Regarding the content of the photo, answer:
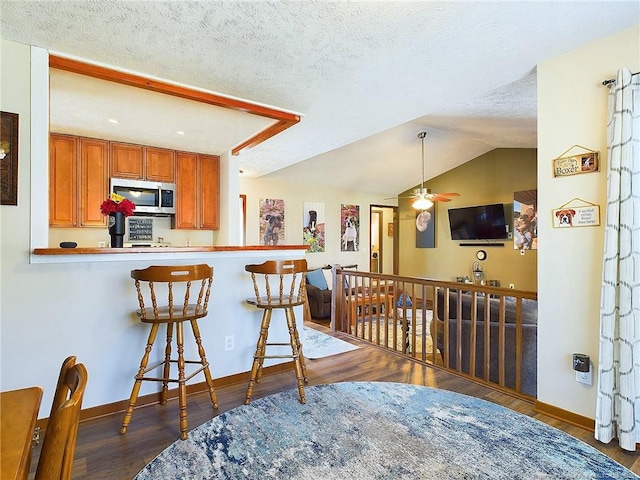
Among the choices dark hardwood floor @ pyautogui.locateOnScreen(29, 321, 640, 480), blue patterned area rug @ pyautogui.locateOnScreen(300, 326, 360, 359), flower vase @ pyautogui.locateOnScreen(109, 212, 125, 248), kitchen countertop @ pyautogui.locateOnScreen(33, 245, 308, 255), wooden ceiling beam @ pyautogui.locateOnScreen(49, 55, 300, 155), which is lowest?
blue patterned area rug @ pyautogui.locateOnScreen(300, 326, 360, 359)

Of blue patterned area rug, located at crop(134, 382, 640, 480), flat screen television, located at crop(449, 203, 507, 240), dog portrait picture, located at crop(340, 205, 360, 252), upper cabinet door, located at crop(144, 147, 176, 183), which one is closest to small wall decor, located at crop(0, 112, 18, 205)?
blue patterned area rug, located at crop(134, 382, 640, 480)

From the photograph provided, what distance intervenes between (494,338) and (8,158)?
360 cm

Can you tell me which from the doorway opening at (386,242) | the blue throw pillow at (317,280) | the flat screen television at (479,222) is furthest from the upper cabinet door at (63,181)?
the flat screen television at (479,222)

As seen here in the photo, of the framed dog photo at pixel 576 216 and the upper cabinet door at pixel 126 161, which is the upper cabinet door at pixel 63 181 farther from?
the framed dog photo at pixel 576 216

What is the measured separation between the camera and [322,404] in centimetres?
233

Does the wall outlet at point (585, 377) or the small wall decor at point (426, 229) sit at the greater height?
the small wall decor at point (426, 229)

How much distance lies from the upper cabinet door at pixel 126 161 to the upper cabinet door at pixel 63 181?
0.36 metres

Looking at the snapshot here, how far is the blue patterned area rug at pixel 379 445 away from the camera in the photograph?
1.60 m

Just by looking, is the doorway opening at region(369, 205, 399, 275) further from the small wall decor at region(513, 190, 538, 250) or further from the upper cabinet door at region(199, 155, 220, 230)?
the upper cabinet door at region(199, 155, 220, 230)

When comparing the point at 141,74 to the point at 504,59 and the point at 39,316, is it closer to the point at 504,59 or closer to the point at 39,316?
the point at 39,316

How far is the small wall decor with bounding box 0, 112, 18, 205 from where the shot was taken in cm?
202

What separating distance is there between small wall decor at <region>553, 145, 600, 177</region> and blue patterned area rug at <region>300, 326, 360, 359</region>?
2.49 metres

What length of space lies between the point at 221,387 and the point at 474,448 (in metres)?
1.83

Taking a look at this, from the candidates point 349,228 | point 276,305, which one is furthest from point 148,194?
point 349,228
